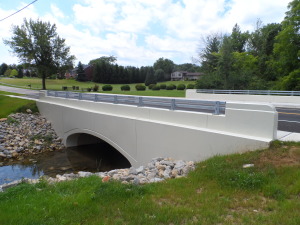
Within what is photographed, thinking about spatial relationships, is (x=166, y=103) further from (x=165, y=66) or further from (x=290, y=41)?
(x=165, y=66)

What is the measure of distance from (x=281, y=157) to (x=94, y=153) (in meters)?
13.3

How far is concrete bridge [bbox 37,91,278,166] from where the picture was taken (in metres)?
6.12

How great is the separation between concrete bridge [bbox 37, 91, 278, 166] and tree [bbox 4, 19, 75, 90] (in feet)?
102

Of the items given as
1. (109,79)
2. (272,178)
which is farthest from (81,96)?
(109,79)

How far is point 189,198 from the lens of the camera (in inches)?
166

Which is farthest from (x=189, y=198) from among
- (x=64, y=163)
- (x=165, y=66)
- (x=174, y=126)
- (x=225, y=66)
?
(x=165, y=66)

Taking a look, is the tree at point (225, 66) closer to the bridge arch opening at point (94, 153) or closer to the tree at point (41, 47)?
the bridge arch opening at point (94, 153)

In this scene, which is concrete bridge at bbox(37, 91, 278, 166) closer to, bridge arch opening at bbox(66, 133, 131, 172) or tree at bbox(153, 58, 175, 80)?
bridge arch opening at bbox(66, 133, 131, 172)

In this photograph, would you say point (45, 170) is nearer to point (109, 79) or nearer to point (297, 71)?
point (297, 71)

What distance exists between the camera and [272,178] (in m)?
4.52

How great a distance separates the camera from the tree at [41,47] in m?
40.2

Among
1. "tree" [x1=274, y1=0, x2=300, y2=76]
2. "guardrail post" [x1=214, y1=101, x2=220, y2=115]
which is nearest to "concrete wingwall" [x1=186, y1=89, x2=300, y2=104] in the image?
"tree" [x1=274, y1=0, x2=300, y2=76]

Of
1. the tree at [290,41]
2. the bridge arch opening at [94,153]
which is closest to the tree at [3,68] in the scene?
the bridge arch opening at [94,153]

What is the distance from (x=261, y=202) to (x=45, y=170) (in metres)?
11.9
